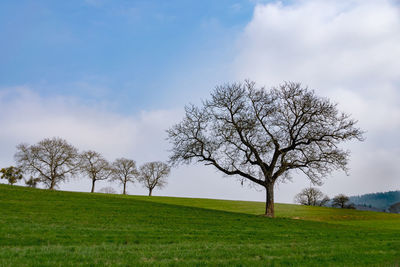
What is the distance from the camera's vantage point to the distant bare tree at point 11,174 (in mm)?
66750

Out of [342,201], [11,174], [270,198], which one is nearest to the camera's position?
[270,198]

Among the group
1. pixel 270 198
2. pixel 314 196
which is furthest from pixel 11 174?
pixel 314 196

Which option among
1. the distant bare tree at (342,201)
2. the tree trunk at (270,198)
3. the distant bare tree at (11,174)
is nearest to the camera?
the tree trunk at (270,198)

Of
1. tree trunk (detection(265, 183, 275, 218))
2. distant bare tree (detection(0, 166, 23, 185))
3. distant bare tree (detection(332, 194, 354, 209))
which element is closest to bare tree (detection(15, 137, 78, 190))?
distant bare tree (detection(0, 166, 23, 185))

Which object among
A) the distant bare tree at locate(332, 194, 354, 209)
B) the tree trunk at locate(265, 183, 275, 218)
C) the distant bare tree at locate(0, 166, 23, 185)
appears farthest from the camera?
the distant bare tree at locate(332, 194, 354, 209)

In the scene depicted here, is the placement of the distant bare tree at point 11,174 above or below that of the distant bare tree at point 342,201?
above

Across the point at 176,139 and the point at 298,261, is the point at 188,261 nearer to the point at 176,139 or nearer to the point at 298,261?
the point at 298,261

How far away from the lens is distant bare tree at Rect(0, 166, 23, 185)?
66750 mm

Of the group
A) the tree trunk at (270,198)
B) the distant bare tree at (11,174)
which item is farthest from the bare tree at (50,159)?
the tree trunk at (270,198)

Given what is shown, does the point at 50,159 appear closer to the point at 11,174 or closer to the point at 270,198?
the point at 11,174

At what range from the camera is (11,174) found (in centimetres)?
6706

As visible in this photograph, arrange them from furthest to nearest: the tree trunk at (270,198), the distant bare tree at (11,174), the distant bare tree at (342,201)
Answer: the distant bare tree at (342,201), the distant bare tree at (11,174), the tree trunk at (270,198)

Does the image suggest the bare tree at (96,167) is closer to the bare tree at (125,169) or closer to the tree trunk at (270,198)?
the bare tree at (125,169)

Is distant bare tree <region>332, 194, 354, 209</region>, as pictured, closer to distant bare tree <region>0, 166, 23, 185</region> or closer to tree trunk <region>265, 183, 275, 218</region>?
tree trunk <region>265, 183, 275, 218</region>
